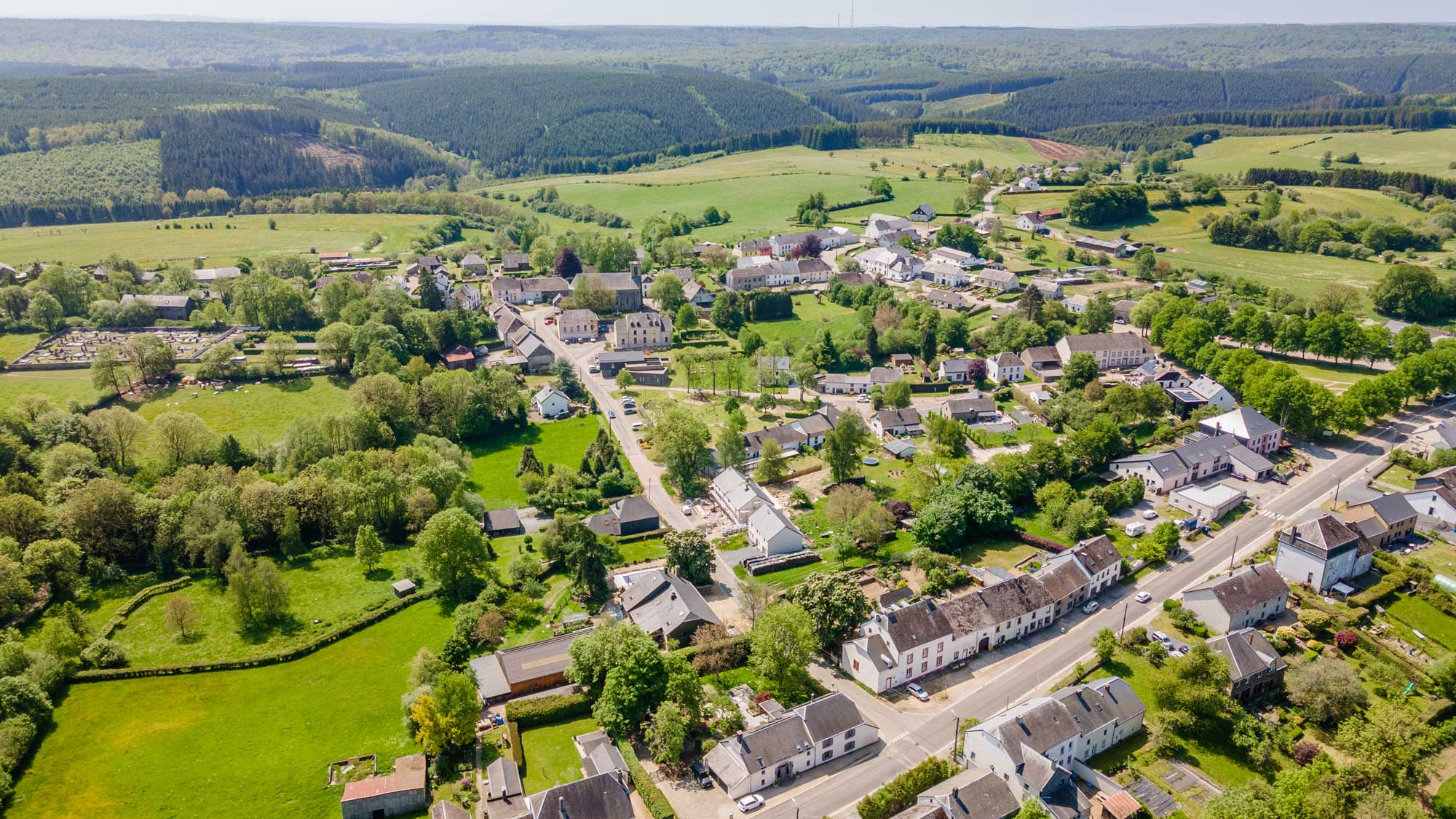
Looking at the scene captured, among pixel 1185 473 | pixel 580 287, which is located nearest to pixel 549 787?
pixel 1185 473

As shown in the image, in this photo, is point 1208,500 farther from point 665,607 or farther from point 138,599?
point 138,599

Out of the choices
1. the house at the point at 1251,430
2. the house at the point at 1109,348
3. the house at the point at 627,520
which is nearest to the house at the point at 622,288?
the house at the point at 1109,348

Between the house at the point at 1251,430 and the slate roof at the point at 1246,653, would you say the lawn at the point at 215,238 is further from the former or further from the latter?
the slate roof at the point at 1246,653

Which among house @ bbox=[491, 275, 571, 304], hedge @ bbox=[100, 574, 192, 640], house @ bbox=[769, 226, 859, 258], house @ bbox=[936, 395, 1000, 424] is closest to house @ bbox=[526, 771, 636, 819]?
hedge @ bbox=[100, 574, 192, 640]

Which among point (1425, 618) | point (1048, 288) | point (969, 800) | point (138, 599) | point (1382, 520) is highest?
point (1048, 288)

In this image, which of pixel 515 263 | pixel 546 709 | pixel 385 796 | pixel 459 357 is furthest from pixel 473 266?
pixel 385 796

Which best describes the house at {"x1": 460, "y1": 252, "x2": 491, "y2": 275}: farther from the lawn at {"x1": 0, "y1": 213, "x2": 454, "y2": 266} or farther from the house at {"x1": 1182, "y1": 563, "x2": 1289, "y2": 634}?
the house at {"x1": 1182, "y1": 563, "x2": 1289, "y2": 634}
